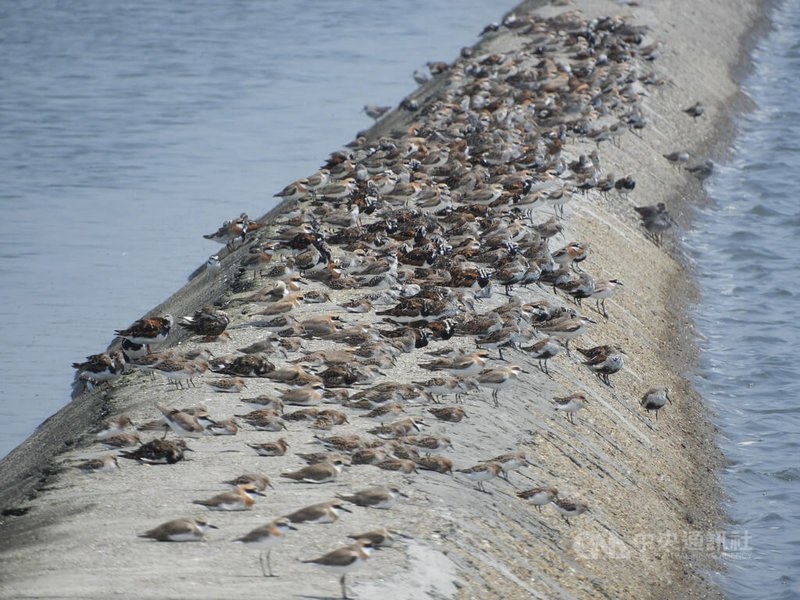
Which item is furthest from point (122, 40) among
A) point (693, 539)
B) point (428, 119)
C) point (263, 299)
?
point (693, 539)

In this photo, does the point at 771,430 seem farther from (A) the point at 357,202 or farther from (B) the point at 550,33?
(B) the point at 550,33

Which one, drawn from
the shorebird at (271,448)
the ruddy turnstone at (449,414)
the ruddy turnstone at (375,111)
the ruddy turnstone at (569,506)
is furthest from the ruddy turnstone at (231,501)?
the ruddy turnstone at (375,111)

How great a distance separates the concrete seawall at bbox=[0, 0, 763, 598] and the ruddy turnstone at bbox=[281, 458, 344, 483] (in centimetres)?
16

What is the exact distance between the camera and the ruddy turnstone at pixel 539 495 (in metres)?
14.9

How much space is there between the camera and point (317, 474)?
44.5 ft

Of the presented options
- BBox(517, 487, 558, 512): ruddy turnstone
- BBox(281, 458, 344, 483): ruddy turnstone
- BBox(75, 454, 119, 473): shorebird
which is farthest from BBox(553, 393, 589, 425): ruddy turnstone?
BBox(75, 454, 119, 473): shorebird

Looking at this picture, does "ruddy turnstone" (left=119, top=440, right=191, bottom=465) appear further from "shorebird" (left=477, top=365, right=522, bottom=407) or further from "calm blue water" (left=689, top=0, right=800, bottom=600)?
"calm blue water" (left=689, top=0, right=800, bottom=600)

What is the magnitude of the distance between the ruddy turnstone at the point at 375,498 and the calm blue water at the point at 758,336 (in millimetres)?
6246

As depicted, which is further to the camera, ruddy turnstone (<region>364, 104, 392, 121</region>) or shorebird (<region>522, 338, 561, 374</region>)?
ruddy turnstone (<region>364, 104, 392, 121</region>)

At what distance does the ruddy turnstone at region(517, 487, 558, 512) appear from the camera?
14.9 meters

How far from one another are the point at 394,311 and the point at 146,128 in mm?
32886

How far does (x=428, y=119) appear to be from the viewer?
3650 cm

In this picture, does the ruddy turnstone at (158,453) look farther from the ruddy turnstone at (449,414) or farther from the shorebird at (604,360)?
the shorebird at (604,360)

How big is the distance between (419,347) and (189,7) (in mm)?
62730
